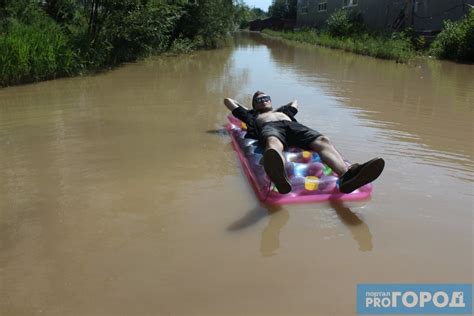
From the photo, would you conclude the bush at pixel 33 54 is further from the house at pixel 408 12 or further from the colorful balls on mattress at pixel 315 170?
the house at pixel 408 12

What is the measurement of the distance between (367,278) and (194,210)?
186 centimetres

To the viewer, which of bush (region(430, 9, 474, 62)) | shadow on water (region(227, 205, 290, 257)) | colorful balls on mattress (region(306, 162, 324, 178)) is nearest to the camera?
shadow on water (region(227, 205, 290, 257))

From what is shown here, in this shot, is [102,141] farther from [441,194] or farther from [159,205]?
[441,194]

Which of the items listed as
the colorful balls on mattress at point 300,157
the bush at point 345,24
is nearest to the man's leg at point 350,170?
the colorful balls on mattress at point 300,157

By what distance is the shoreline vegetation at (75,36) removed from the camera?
11.8 m

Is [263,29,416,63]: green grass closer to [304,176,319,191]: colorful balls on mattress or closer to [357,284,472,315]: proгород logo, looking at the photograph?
[304,176,319,191]: colorful balls on mattress

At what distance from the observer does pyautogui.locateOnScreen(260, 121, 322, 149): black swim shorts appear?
215 inches

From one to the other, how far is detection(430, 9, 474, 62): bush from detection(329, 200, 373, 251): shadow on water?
1906 centimetres

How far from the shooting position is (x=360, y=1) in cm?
3400

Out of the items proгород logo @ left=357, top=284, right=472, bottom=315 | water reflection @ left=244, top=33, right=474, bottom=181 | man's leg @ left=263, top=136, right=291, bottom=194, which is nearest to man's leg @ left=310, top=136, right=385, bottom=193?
man's leg @ left=263, top=136, right=291, bottom=194

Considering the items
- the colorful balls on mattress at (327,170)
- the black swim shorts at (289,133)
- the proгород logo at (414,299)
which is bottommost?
the proгород logo at (414,299)

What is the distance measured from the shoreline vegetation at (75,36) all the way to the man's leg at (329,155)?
905cm

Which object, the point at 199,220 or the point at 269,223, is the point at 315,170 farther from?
the point at 199,220

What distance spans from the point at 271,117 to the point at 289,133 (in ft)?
1.44
